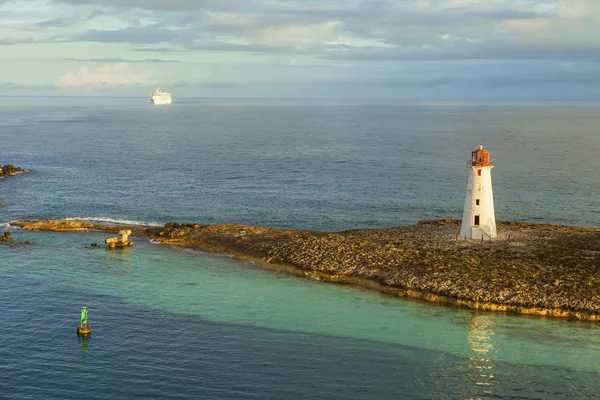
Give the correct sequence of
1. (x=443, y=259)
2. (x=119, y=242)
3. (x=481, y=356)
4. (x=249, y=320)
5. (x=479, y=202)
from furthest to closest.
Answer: (x=119, y=242) → (x=479, y=202) → (x=443, y=259) → (x=249, y=320) → (x=481, y=356)

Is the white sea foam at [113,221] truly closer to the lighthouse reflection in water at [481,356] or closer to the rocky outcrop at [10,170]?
the rocky outcrop at [10,170]

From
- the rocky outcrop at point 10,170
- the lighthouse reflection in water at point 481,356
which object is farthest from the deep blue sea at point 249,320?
the rocky outcrop at point 10,170

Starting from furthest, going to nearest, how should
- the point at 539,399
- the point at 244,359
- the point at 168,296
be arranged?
the point at 168,296 → the point at 244,359 → the point at 539,399

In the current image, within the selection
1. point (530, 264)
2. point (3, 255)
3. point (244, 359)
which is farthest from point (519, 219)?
point (3, 255)

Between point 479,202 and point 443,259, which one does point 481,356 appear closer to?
point 443,259

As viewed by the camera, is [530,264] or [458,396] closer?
[458,396]

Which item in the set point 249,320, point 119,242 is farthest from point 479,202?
point 119,242

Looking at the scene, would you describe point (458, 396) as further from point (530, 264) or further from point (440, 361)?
point (530, 264)
